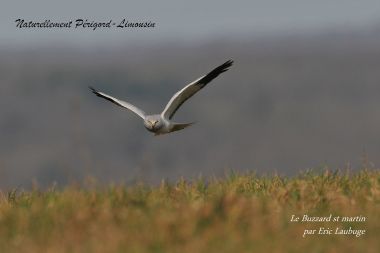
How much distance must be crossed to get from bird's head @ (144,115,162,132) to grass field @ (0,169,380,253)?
417 cm

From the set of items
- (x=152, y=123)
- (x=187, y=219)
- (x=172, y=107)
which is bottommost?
(x=187, y=219)

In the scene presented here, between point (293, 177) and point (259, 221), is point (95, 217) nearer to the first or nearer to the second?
point (259, 221)

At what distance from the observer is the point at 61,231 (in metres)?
10.1

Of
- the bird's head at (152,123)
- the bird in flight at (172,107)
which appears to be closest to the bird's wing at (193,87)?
the bird in flight at (172,107)

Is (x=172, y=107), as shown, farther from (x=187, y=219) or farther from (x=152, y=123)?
Answer: (x=187, y=219)

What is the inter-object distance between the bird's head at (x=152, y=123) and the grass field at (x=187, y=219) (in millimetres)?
4172

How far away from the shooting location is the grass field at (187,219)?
9352mm

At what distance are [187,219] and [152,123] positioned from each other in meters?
7.07

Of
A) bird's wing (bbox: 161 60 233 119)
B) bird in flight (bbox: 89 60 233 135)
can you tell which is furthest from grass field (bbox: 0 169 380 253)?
bird in flight (bbox: 89 60 233 135)

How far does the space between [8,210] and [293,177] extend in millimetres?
4023

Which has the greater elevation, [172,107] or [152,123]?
[172,107]

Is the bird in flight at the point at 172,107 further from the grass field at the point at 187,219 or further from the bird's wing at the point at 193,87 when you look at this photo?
the grass field at the point at 187,219

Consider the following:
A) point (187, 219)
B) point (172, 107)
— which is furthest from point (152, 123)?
point (187, 219)

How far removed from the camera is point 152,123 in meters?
16.8
